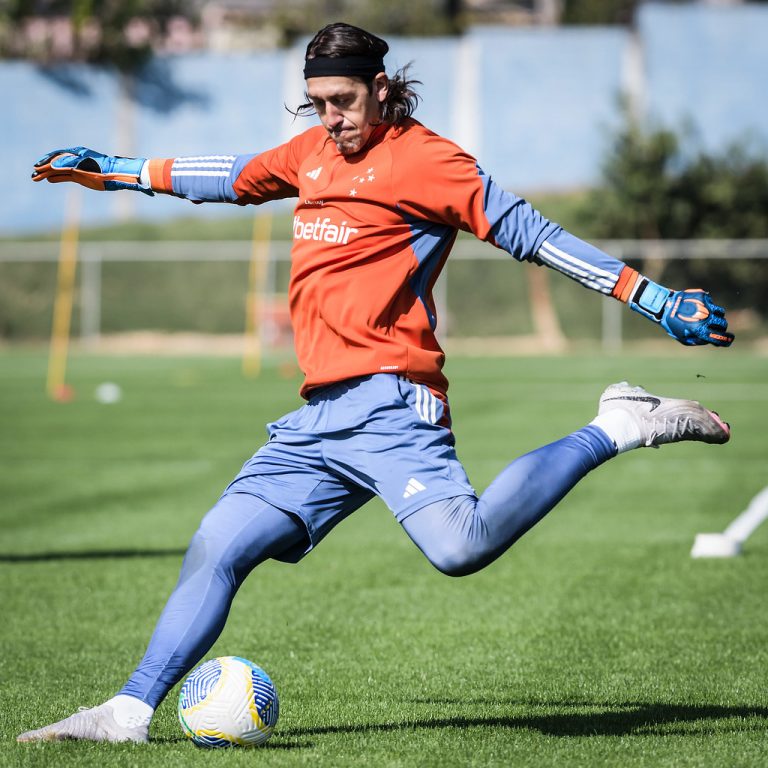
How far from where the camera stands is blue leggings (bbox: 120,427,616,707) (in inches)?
170

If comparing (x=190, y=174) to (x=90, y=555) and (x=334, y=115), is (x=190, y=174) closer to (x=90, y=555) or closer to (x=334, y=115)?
(x=334, y=115)

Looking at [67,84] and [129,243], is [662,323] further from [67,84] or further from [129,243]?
[67,84]

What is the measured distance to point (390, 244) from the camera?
14.7ft

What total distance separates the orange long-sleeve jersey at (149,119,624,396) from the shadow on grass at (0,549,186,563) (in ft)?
15.9

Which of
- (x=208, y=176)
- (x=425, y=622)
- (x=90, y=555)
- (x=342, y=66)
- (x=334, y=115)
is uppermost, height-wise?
(x=342, y=66)

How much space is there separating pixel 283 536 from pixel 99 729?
874mm

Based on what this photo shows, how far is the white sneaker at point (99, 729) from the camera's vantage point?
445 cm

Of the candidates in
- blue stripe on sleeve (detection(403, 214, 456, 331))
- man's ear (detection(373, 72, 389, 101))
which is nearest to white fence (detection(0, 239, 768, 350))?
blue stripe on sleeve (detection(403, 214, 456, 331))

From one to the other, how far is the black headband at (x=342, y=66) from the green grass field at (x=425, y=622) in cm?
162

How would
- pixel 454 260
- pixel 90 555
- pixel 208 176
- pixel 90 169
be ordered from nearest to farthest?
pixel 208 176
pixel 90 169
pixel 90 555
pixel 454 260

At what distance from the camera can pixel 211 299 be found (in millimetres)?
39188

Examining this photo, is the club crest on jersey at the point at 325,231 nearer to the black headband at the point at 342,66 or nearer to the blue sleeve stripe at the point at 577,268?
the black headband at the point at 342,66

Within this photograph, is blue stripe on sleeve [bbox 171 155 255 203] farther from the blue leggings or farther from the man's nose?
the blue leggings

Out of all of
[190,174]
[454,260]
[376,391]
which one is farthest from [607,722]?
[454,260]
